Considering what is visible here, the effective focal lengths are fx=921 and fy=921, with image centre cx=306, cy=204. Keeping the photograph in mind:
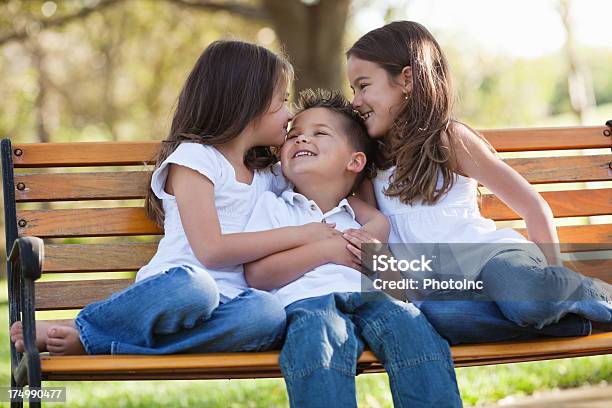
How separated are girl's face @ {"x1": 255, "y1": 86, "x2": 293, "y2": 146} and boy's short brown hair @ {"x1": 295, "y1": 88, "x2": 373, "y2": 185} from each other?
96 mm

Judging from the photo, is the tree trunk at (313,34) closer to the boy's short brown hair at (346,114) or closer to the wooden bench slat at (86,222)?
the boy's short brown hair at (346,114)

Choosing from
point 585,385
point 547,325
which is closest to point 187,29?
point 585,385

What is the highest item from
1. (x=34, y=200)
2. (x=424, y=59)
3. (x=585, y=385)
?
(x=424, y=59)

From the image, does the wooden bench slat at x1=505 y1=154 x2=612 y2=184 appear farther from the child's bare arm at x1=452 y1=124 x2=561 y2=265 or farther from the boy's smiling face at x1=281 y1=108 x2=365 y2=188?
the boy's smiling face at x1=281 y1=108 x2=365 y2=188

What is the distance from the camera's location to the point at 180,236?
9.66 feet

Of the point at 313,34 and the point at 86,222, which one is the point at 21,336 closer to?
the point at 86,222

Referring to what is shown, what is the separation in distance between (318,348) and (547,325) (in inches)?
28.5

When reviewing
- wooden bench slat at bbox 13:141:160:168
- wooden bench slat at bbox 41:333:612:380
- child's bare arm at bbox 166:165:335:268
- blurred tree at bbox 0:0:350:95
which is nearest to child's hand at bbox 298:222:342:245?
child's bare arm at bbox 166:165:335:268

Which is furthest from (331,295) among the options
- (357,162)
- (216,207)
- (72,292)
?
(72,292)

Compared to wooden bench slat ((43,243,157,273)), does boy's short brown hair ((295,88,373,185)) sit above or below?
above

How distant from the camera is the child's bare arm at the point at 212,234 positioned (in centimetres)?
279

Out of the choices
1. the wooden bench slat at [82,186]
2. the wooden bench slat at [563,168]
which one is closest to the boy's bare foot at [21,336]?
the wooden bench slat at [82,186]

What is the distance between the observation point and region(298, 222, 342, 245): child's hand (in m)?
2.88

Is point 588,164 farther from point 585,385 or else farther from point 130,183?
point 130,183
